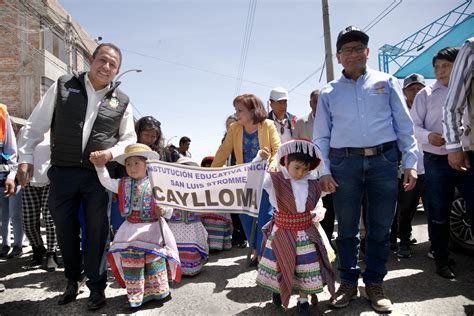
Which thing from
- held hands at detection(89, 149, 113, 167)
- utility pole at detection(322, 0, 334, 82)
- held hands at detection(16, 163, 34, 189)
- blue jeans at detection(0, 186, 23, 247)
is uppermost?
utility pole at detection(322, 0, 334, 82)

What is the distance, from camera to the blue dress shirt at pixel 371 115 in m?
2.83

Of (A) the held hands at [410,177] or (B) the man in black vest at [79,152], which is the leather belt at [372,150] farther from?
(B) the man in black vest at [79,152]

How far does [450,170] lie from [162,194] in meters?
2.90

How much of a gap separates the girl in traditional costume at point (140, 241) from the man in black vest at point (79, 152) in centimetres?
14

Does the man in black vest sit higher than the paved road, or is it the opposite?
the man in black vest

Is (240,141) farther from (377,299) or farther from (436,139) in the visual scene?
(377,299)

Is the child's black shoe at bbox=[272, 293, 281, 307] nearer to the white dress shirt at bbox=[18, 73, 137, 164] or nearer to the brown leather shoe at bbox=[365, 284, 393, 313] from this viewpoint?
the brown leather shoe at bbox=[365, 284, 393, 313]

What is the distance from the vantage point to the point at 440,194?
3514 millimetres

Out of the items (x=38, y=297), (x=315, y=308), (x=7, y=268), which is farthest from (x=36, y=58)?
(x=315, y=308)

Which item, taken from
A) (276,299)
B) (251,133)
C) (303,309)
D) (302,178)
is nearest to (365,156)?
(302,178)

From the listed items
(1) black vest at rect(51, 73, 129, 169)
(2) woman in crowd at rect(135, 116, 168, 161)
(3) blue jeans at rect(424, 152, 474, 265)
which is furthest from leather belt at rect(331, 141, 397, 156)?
(2) woman in crowd at rect(135, 116, 168, 161)

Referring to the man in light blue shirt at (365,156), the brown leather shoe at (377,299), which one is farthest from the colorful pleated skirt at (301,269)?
the brown leather shoe at (377,299)

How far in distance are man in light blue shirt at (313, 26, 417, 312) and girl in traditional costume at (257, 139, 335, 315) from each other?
0.17m

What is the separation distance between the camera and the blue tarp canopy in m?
7.76
